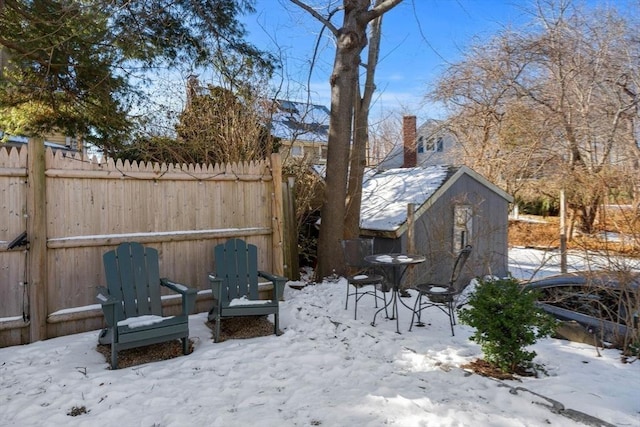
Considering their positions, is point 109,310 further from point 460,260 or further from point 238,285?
point 460,260

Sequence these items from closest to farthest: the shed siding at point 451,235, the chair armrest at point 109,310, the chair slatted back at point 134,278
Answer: the chair armrest at point 109,310 → the chair slatted back at point 134,278 → the shed siding at point 451,235

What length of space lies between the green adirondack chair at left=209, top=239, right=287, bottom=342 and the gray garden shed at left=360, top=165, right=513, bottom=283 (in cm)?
378

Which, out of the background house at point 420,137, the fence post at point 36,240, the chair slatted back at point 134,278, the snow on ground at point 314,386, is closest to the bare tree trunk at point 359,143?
the snow on ground at point 314,386

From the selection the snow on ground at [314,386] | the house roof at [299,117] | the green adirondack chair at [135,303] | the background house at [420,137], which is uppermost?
the background house at [420,137]

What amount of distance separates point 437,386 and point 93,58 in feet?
24.3

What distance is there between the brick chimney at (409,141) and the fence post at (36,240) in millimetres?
12071

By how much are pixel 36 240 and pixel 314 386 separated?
300cm

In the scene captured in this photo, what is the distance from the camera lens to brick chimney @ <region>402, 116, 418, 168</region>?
14.8 meters

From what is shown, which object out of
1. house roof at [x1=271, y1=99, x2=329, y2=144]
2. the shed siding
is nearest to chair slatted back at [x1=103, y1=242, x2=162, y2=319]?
house roof at [x1=271, y1=99, x2=329, y2=144]

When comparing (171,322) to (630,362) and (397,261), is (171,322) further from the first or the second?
(630,362)

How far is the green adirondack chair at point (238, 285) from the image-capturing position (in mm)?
4168

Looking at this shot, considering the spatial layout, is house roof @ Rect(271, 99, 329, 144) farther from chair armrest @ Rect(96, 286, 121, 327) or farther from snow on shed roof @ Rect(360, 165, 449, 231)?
chair armrest @ Rect(96, 286, 121, 327)

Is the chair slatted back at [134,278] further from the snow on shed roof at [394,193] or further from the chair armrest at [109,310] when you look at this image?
the snow on shed roof at [394,193]

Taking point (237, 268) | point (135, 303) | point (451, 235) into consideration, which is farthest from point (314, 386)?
point (451, 235)
